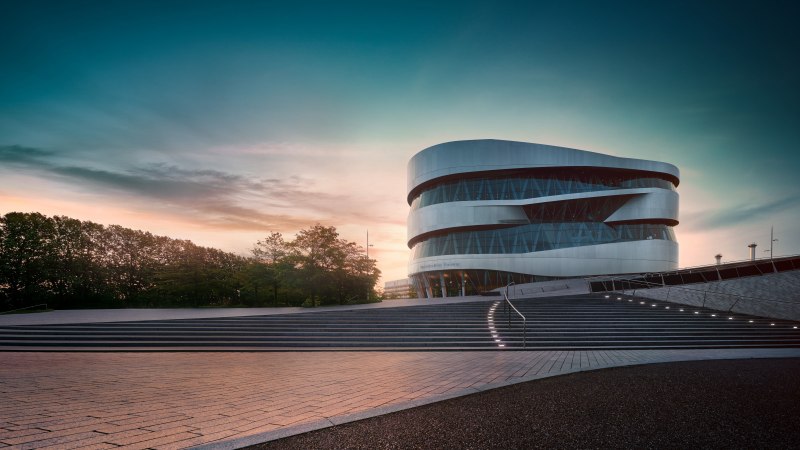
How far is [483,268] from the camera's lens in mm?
47656

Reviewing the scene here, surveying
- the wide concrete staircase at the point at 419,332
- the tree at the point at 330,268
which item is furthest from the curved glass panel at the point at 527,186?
the wide concrete staircase at the point at 419,332

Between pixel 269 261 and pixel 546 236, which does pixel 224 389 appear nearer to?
pixel 269 261

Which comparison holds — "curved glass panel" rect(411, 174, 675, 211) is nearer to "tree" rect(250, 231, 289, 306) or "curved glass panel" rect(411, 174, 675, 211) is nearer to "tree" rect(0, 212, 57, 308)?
"tree" rect(250, 231, 289, 306)

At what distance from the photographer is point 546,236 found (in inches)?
1887

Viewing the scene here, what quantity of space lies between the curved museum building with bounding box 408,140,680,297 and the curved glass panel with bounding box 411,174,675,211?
119mm

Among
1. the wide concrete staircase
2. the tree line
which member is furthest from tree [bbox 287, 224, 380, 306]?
the wide concrete staircase

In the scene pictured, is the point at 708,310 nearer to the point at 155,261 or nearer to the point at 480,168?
the point at 480,168

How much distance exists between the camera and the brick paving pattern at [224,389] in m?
4.74

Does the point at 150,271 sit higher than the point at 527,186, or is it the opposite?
the point at 527,186

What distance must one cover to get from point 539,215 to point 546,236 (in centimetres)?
269

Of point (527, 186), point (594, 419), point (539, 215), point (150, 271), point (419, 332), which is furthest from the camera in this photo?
point (527, 186)

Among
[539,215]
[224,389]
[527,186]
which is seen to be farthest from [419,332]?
[527,186]

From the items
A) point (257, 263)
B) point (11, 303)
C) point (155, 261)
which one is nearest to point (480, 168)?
point (257, 263)

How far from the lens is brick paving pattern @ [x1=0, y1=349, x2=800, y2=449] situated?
4.74 meters
